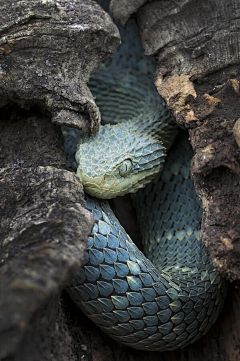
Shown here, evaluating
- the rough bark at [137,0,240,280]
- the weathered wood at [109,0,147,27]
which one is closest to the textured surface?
the rough bark at [137,0,240,280]

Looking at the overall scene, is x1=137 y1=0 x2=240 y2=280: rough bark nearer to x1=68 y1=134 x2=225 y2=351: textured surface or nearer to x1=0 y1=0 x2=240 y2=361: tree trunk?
x1=0 y1=0 x2=240 y2=361: tree trunk

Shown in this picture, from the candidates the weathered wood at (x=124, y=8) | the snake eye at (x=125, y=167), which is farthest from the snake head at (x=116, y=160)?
the weathered wood at (x=124, y=8)

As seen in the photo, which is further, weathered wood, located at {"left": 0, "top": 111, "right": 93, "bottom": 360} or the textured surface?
the textured surface

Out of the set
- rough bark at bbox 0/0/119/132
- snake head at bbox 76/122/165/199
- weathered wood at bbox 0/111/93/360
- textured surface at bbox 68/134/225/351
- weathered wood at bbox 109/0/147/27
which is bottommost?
textured surface at bbox 68/134/225/351

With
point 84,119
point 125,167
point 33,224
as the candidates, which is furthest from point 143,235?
point 33,224

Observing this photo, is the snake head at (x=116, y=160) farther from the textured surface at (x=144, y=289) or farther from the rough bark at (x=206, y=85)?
the rough bark at (x=206, y=85)

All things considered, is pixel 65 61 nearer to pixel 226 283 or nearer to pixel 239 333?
pixel 226 283

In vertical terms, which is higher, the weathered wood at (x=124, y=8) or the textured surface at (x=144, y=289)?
the weathered wood at (x=124, y=8)
